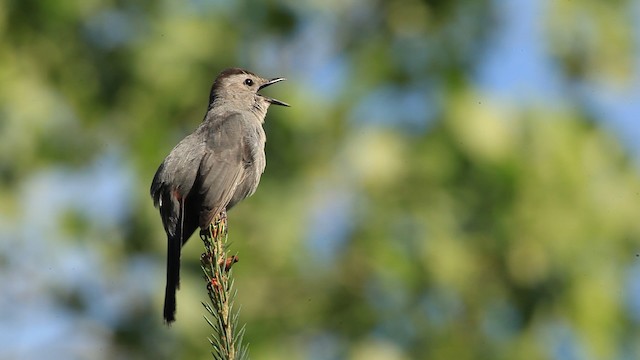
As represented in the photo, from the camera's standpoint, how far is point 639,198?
267 inches

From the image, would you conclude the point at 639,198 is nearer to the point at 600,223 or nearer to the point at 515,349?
the point at 600,223

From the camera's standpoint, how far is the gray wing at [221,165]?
5270mm

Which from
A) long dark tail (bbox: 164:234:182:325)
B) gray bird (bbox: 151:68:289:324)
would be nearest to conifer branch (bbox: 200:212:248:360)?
long dark tail (bbox: 164:234:182:325)

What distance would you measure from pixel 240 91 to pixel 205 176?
3.86 feet

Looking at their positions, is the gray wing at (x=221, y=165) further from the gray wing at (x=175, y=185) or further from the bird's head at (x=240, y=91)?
the bird's head at (x=240, y=91)

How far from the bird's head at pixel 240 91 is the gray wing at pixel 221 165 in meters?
0.41

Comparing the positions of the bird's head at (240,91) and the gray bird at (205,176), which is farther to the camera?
the bird's head at (240,91)

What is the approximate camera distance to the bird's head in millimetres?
6426

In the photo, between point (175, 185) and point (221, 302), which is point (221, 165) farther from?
point (221, 302)

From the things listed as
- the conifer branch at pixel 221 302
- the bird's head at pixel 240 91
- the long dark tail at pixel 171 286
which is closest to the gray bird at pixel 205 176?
the long dark tail at pixel 171 286

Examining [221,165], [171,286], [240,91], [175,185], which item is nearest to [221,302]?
[171,286]

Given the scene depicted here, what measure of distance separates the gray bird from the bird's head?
Result: 11 cm

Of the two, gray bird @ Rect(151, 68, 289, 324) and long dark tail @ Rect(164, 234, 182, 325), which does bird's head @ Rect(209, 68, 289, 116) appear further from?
long dark tail @ Rect(164, 234, 182, 325)

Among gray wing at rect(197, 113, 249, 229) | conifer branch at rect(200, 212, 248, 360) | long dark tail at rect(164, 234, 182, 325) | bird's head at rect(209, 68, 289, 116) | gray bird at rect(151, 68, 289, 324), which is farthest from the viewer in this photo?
bird's head at rect(209, 68, 289, 116)
